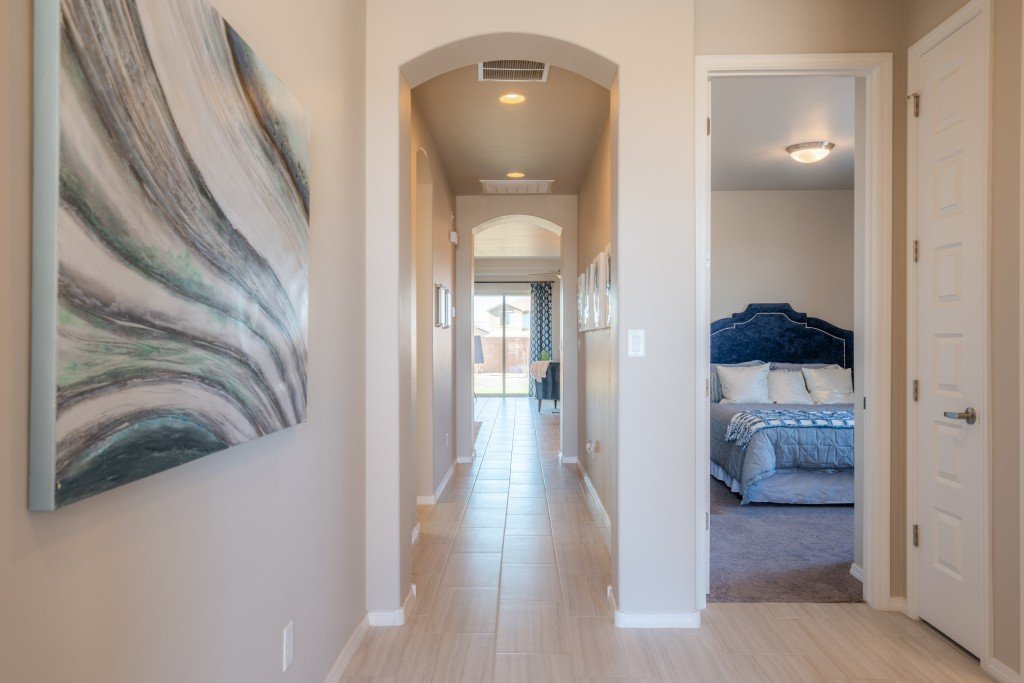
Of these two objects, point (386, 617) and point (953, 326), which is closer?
Answer: point (953, 326)

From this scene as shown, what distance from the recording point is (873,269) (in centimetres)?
278

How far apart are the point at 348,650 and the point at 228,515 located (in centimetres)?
117

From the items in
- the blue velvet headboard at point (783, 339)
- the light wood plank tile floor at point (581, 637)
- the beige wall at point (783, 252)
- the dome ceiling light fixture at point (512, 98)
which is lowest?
the light wood plank tile floor at point (581, 637)

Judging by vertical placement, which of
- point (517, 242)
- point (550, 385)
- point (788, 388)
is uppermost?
point (517, 242)

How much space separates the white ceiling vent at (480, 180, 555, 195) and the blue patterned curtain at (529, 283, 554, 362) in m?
6.39

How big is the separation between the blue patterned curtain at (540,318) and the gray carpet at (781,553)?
7778 millimetres

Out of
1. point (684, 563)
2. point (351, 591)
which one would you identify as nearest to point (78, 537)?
point (351, 591)

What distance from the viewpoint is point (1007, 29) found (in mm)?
2174

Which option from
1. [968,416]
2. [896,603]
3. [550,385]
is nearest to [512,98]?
[968,416]

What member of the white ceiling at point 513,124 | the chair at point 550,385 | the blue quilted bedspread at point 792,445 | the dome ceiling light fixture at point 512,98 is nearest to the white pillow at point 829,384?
the blue quilted bedspread at point 792,445

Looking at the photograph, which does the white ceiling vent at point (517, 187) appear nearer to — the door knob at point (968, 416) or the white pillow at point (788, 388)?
the white pillow at point (788, 388)

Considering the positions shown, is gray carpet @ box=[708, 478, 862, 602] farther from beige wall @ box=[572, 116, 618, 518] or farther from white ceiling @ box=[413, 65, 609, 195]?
white ceiling @ box=[413, 65, 609, 195]

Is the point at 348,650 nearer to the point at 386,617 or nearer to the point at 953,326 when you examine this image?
the point at 386,617

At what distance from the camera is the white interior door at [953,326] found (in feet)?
7.54
